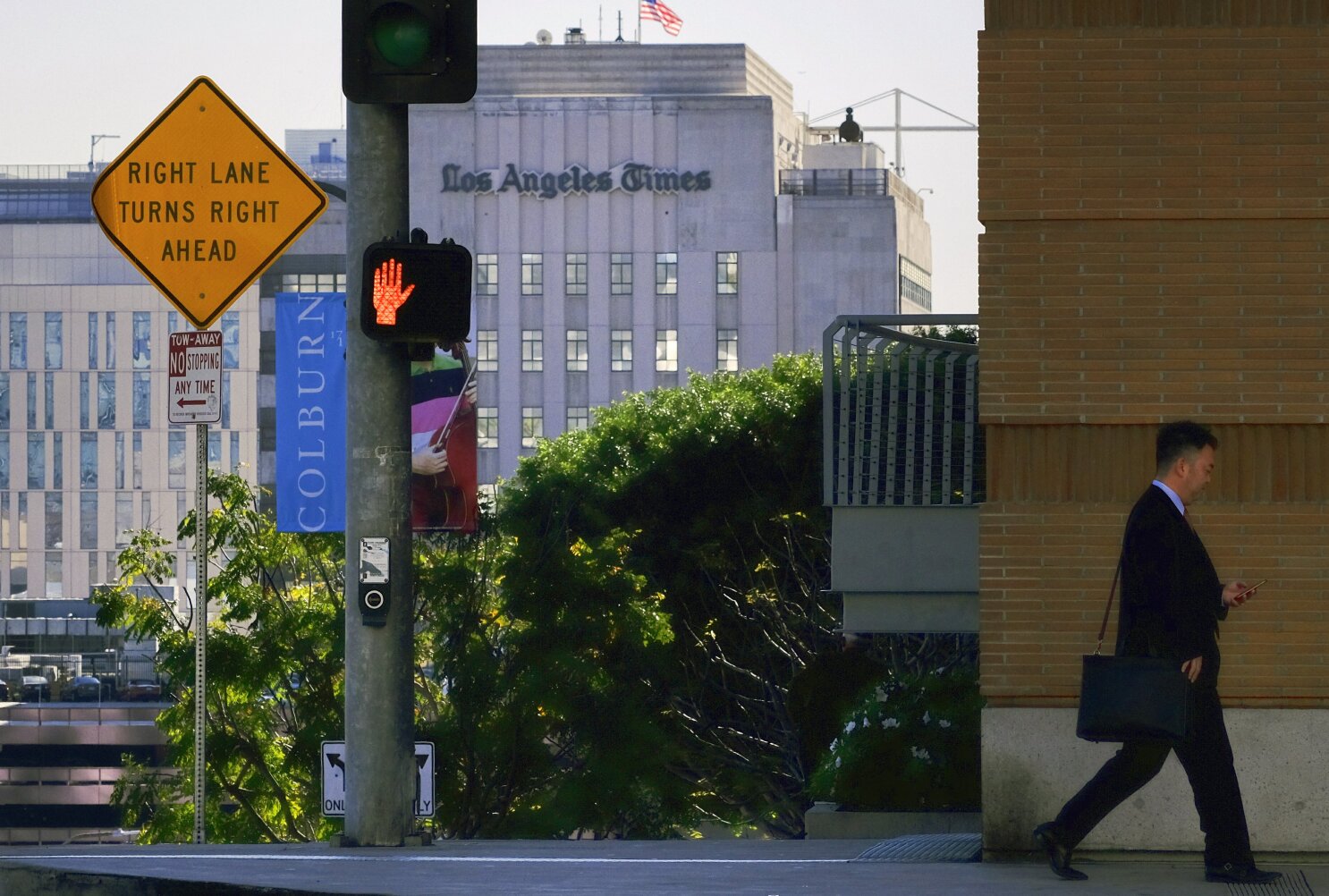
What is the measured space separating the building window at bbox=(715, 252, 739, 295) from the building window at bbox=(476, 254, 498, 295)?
11.0m

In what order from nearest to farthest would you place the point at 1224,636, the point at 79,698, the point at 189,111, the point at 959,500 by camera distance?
the point at 1224,636 → the point at 189,111 → the point at 959,500 → the point at 79,698

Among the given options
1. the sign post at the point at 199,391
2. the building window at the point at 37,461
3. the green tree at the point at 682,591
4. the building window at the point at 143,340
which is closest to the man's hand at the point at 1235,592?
the sign post at the point at 199,391

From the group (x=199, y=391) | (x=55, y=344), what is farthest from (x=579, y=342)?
(x=199, y=391)

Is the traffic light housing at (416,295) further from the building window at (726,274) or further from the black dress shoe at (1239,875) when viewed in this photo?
the building window at (726,274)

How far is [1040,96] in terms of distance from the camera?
851 centimetres

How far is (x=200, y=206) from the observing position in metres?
11.0

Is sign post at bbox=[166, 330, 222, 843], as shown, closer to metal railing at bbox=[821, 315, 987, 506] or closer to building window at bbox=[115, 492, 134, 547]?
metal railing at bbox=[821, 315, 987, 506]

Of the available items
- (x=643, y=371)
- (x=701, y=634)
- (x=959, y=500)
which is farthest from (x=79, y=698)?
(x=959, y=500)

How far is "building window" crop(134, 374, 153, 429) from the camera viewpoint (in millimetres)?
139375

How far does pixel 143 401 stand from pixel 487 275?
37.7m

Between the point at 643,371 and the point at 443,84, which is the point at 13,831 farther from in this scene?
the point at 443,84

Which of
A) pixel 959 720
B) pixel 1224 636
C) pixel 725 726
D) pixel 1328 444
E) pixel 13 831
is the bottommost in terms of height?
pixel 13 831

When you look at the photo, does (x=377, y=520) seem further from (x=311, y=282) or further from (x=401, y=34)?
(x=311, y=282)

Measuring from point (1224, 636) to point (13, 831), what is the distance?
91.4 m
